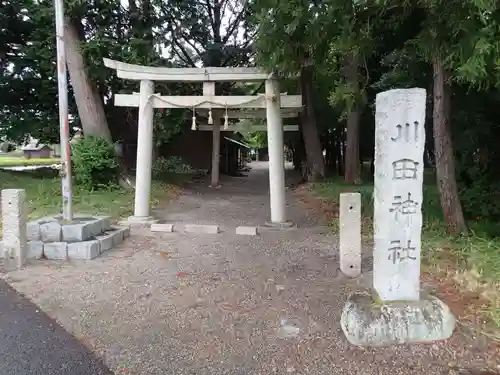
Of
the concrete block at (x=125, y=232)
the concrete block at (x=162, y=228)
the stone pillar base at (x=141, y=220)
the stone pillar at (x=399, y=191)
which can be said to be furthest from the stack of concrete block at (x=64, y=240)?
the stone pillar at (x=399, y=191)

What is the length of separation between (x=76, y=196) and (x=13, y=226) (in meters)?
5.23

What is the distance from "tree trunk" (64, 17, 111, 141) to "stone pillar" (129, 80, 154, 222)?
387 centimetres

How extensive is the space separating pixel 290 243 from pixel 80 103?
7.95m

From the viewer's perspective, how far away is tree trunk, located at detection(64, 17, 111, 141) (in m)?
11.1

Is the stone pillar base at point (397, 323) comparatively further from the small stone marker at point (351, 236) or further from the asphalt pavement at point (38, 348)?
the asphalt pavement at point (38, 348)

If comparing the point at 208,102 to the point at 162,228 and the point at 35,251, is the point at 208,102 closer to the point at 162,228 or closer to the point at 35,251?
the point at 162,228

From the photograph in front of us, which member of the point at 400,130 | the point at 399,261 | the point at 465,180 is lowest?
the point at 399,261

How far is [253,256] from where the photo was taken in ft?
19.7

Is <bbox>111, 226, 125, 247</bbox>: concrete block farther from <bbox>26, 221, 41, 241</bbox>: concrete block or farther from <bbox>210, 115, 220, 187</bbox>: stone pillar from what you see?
<bbox>210, 115, 220, 187</bbox>: stone pillar

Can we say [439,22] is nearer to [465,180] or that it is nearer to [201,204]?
[465,180]

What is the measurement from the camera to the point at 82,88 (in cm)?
1141

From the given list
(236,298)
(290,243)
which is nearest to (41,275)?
(236,298)

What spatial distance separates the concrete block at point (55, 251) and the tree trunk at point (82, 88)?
6587mm

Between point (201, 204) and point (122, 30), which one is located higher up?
point (122, 30)
